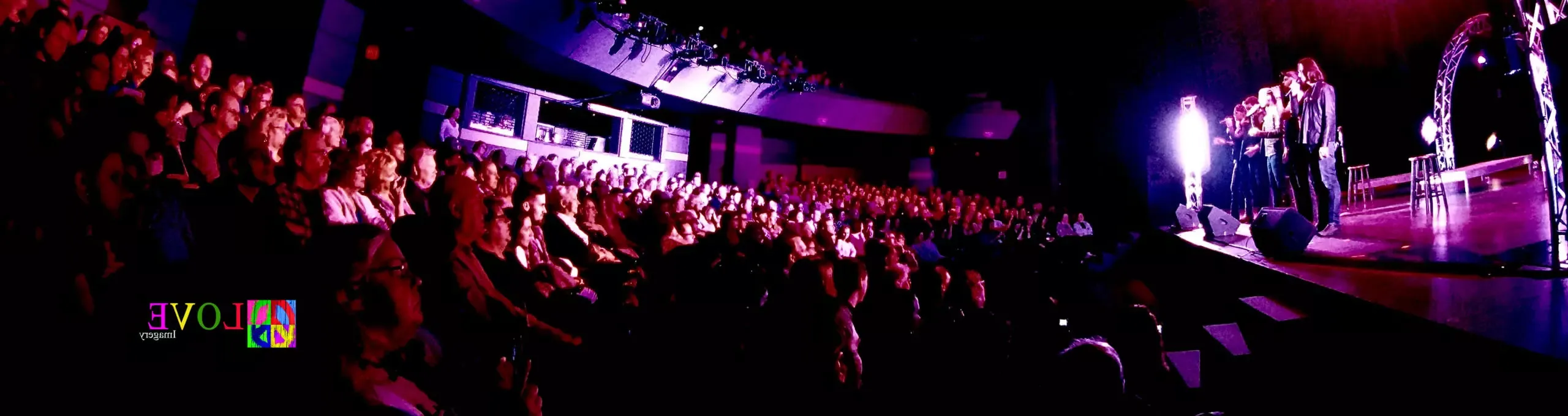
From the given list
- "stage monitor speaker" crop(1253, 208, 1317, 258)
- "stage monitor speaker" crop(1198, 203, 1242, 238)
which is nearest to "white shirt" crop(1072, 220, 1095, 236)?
"stage monitor speaker" crop(1198, 203, 1242, 238)

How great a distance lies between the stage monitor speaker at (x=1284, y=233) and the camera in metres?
3.38

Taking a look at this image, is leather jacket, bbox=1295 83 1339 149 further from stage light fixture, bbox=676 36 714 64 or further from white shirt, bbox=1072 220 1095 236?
stage light fixture, bbox=676 36 714 64

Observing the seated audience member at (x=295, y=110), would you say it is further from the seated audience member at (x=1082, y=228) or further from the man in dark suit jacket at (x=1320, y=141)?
the seated audience member at (x=1082, y=228)

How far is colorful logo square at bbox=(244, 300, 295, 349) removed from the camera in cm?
169

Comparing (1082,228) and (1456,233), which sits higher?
(1456,233)

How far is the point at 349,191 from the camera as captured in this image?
112 inches

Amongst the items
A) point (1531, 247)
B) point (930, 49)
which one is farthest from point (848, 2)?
point (1531, 247)

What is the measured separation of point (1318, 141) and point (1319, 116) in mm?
172

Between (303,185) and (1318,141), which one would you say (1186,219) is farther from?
→ (303,185)

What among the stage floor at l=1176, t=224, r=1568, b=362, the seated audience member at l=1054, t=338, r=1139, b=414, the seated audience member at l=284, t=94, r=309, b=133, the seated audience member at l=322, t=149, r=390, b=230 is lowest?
the seated audience member at l=1054, t=338, r=1139, b=414

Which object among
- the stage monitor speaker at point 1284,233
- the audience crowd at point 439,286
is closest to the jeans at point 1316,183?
the stage monitor speaker at point 1284,233

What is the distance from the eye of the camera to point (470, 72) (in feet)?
32.0

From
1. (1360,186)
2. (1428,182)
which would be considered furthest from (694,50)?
(1360,186)

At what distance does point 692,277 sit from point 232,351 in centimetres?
237
